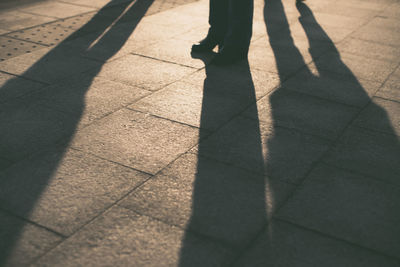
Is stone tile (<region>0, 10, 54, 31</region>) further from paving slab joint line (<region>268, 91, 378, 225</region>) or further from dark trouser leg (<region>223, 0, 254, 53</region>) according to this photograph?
paving slab joint line (<region>268, 91, 378, 225</region>)

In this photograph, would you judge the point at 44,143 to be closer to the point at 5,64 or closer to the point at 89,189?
the point at 89,189

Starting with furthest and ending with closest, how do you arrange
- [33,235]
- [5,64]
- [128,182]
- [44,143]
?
[5,64], [44,143], [128,182], [33,235]

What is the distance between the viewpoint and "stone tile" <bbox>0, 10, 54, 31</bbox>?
6957mm

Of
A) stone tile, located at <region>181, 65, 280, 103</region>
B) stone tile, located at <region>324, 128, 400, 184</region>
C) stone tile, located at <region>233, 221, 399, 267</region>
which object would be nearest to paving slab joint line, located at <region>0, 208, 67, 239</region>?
→ stone tile, located at <region>233, 221, 399, 267</region>

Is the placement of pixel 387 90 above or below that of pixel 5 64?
below

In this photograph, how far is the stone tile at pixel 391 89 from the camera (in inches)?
198

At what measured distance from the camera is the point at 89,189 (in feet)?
10.4

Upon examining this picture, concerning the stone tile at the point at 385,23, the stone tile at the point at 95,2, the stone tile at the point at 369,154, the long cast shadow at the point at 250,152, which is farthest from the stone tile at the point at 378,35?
the stone tile at the point at 95,2

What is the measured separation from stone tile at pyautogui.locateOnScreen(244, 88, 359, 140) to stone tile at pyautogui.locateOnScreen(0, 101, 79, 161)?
1748 mm

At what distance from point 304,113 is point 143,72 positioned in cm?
201

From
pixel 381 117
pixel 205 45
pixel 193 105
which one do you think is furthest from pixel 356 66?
pixel 193 105

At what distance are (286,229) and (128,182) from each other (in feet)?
3.83

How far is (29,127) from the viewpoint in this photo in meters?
3.98

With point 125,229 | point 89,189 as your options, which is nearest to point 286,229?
point 125,229
